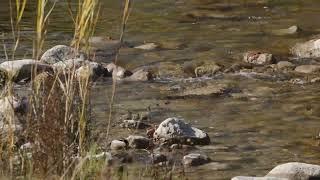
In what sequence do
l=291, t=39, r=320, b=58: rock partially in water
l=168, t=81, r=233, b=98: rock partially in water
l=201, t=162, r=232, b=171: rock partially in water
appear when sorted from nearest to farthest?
l=201, t=162, r=232, b=171: rock partially in water < l=168, t=81, r=233, b=98: rock partially in water < l=291, t=39, r=320, b=58: rock partially in water

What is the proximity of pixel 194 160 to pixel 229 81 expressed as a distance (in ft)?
11.3

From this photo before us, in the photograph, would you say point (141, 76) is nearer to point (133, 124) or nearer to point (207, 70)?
point (207, 70)

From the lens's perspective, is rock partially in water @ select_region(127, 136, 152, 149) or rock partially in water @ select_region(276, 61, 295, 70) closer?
rock partially in water @ select_region(127, 136, 152, 149)

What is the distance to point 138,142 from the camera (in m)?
7.21

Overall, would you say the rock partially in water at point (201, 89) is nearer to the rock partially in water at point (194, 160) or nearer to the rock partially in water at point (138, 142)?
the rock partially in water at point (138, 142)

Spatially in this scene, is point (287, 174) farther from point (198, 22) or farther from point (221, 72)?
point (198, 22)

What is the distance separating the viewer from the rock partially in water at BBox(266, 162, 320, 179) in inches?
247

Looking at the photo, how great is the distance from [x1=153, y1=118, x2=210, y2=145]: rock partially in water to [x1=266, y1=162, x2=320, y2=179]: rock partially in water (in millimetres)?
1137

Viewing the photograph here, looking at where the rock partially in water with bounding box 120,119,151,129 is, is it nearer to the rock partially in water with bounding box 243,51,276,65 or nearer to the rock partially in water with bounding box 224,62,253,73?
the rock partially in water with bounding box 224,62,253,73

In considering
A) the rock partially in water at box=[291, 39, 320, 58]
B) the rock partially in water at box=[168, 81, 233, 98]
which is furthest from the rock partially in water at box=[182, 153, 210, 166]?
the rock partially in water at box=[291, 39, 320, 58]

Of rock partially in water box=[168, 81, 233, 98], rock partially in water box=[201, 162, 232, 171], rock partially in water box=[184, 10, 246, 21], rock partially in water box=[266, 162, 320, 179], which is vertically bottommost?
rock partially in water box=[184, 10, 246, 21]

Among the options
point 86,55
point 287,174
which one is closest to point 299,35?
point 287,174

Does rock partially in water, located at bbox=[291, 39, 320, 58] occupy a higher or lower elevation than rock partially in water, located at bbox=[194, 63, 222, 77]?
higher

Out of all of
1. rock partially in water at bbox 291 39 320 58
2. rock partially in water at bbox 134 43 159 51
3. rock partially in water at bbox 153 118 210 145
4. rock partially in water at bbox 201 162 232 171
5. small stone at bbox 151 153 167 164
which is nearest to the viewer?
small stone at bbox 151 153 167 164
